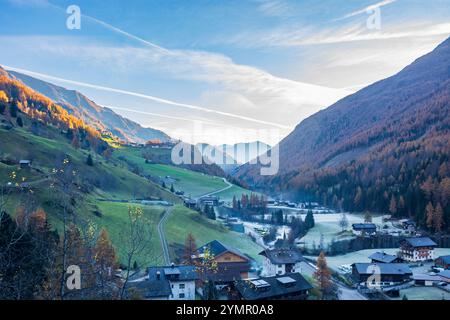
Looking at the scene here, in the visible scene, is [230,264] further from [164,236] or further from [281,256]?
[164,236]

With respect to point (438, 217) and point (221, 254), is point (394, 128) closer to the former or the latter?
point (438, 217)

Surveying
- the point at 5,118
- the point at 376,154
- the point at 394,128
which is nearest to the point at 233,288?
the point at 5,118

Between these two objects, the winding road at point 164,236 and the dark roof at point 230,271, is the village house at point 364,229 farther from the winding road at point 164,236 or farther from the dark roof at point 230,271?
the dark roof at point 230,271

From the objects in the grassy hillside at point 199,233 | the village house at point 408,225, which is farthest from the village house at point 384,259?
the village house at point 408,225

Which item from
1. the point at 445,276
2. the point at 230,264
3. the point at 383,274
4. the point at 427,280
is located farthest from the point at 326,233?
the point at 230,264

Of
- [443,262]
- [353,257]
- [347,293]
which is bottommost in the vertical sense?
[353,257]

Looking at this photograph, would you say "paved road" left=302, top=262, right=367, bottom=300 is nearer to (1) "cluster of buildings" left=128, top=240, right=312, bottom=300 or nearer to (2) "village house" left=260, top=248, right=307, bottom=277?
(2) "village house" left=260, top=248, right=307, bottom=277

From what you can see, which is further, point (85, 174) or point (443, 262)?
point (85, 174)

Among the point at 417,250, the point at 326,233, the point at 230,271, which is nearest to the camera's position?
the point at 230,271
